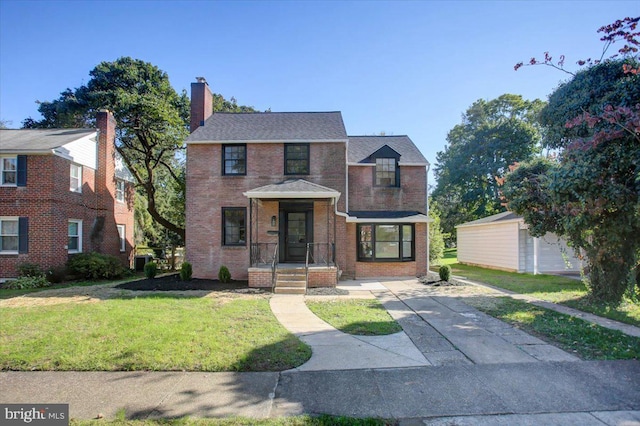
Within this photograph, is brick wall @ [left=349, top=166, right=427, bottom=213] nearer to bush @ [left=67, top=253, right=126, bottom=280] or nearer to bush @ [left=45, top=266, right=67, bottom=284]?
bush @ [left=67, top=253, right=126, bottom=280]

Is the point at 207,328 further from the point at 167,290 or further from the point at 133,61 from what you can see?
the point at 133,61

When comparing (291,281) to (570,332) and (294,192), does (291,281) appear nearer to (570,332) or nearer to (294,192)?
(294,192)

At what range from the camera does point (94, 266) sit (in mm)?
15234

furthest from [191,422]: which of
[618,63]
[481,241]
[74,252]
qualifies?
[481,241]

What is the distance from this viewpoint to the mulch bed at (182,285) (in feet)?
39.6

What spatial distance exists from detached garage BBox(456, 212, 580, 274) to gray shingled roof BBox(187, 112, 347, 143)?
987cm

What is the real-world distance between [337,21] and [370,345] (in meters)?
9.60

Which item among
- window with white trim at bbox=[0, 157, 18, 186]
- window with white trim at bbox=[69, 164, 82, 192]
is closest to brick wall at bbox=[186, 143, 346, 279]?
window with white trim at bbox=[69, 164, 82, 192]

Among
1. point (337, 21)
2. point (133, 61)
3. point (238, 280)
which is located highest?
point (133, 61)

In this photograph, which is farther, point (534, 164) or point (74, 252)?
A: point (74, 252)

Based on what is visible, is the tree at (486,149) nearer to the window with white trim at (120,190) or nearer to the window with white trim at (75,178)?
the window with white trim at (120,190)

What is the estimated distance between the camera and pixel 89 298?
34.1 feet

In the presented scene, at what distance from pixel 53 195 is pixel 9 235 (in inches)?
98.0

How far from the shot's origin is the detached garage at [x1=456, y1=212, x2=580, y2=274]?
17203 mm
